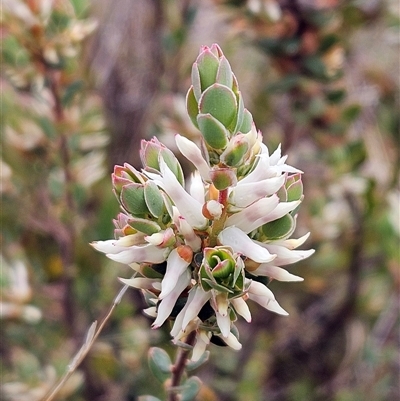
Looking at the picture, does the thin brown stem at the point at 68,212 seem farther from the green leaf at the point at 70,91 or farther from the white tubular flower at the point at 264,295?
the white tubular flower at the point at 264,295

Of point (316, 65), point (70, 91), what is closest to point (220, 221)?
point (70, 91)

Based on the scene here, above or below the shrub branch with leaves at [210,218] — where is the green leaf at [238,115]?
above

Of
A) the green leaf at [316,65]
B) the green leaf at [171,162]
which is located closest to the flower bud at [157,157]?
the green leaf at [171,162]

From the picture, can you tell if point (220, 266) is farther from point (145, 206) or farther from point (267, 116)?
point (267, 116)

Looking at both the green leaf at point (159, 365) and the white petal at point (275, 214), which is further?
the green leaf at point (159, 365)

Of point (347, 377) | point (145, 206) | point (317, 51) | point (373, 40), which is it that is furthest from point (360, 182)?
point (145, 206)

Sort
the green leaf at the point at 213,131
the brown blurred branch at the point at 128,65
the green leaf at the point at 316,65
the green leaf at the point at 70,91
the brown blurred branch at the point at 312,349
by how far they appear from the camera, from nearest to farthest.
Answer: the green leaf at the point at 213,131 < the green leaf at the point at 70,91 < the green leaf at the point at 316,65 < the brown blurred branch at the point at 312,349 < the brown blurred branch at the point at 128,65
